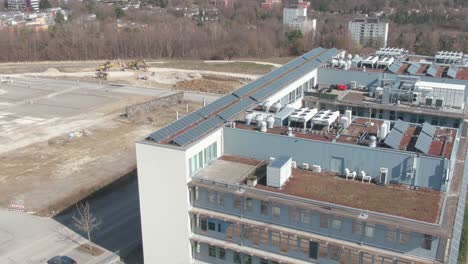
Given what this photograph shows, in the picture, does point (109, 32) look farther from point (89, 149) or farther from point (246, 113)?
point (246, 113)

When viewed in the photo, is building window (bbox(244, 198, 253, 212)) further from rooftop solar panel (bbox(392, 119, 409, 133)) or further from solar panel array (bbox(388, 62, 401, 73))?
solar panel array (bbox(388, 62, 401, 73))

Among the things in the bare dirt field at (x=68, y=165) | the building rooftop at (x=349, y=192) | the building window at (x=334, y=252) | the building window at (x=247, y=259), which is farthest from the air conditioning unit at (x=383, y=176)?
the bare dirt field at (x=68, y=165)

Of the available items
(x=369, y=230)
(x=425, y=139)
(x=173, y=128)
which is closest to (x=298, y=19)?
(x=425, y=139)

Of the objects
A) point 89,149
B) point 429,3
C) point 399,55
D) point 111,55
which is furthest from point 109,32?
point 429,3

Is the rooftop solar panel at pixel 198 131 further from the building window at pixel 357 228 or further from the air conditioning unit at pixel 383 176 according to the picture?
the air conditioning unit at pixel 383 176

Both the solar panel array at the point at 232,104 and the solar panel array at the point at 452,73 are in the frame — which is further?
the solar panel array at the point at 452,73

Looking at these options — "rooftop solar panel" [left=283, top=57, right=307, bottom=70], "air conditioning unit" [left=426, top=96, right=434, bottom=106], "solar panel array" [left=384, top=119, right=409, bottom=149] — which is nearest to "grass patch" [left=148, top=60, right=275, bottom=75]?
"rooftop solar panel" [left=283, top=57, right=307, bottom=70]
